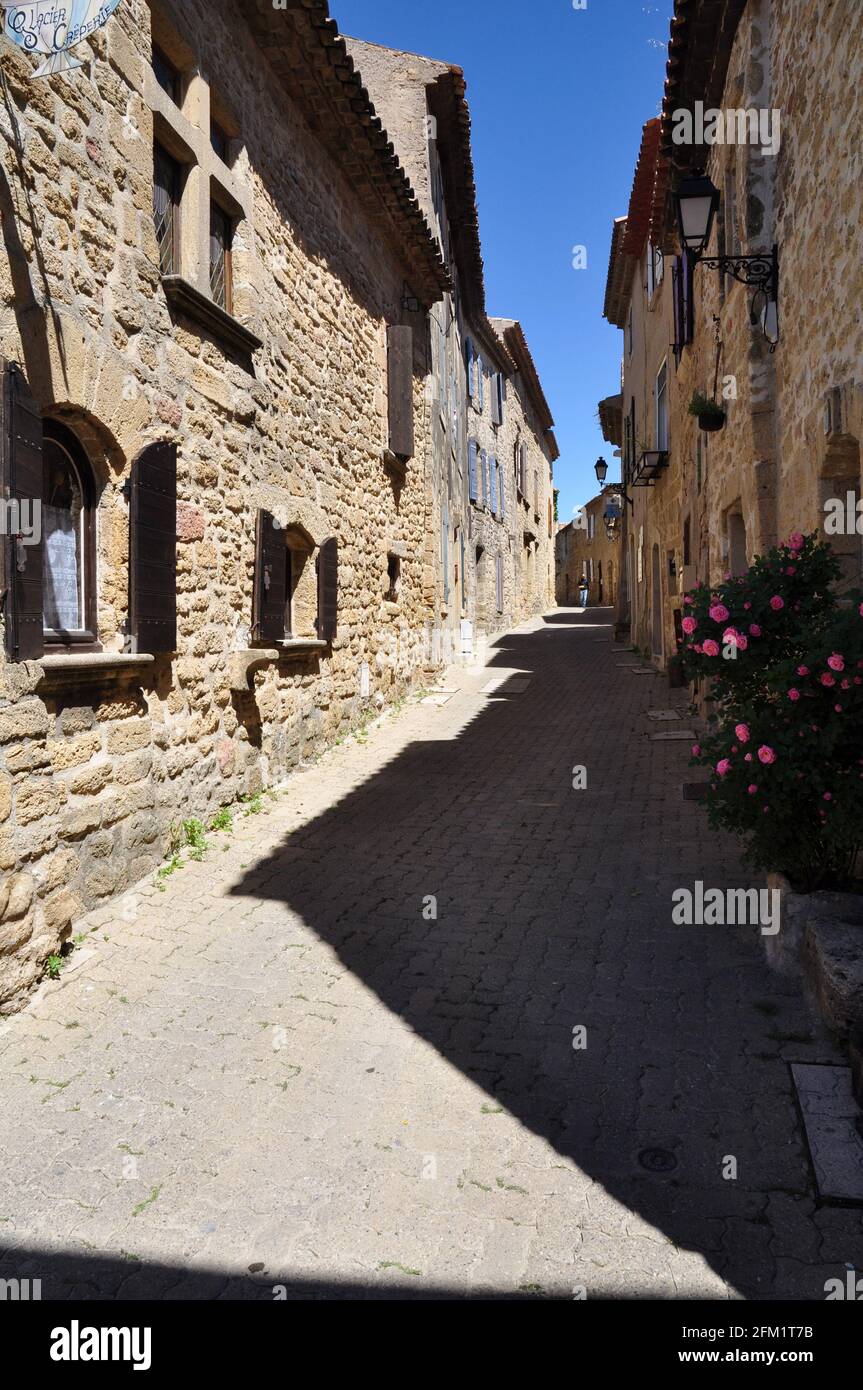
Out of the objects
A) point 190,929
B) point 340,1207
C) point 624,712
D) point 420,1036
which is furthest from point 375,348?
point 340,1207

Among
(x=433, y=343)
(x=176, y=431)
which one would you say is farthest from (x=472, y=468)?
(x=176, y=431)

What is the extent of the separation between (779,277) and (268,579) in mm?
4446

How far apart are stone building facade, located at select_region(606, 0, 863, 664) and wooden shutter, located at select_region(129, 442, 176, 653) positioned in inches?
154

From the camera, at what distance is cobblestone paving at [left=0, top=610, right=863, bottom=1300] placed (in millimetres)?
2303

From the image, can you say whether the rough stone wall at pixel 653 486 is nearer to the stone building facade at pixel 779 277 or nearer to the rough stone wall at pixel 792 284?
the stone building facade at pixel 779 277

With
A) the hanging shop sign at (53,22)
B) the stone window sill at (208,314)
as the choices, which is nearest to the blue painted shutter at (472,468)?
the stone window sill at (208,314)

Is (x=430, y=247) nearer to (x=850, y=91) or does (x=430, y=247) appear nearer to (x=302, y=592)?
(x=302, y=592)

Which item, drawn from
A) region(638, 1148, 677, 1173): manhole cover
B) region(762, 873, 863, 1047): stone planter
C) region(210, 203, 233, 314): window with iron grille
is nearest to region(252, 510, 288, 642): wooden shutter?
region(210, 203, 233, 314): window with iron grille

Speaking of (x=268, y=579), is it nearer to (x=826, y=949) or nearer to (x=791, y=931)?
(x=791, y=931)

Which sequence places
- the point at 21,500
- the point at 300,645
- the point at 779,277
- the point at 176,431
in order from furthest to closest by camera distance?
the point at 300,645, the point at 779,277, the point at 176,431, the point at 21,500

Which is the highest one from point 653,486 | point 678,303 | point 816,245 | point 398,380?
point 678,303

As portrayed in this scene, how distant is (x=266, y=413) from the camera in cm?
716

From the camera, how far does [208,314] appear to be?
234 inches

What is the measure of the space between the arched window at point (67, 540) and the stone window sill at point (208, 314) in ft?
4.87
